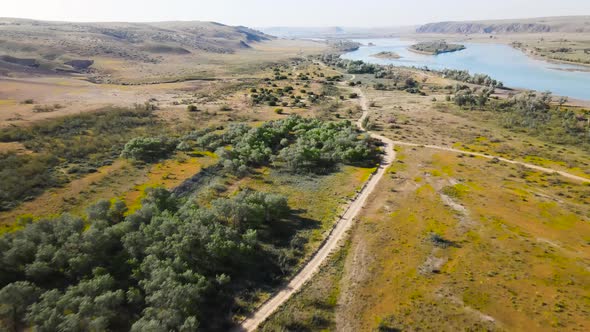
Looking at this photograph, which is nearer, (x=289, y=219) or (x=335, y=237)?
(x=335, y=237)

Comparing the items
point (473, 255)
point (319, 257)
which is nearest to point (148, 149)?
point (319, 257)

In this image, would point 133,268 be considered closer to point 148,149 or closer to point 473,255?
point 473,255

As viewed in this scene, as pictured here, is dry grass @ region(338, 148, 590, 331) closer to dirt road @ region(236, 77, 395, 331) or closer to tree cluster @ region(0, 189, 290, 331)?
dirt road @ region(236, 77, 395, 331)

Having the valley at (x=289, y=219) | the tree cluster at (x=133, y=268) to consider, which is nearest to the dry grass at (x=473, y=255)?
the valley at (x=289, y=219)

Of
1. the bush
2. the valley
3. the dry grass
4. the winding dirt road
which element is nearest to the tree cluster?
the valley

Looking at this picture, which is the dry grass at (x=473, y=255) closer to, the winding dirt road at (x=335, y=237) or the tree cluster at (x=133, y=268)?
the winding dirt road at (x=335, y=237)

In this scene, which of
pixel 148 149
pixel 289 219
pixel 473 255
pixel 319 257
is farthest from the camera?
pixel 148 149

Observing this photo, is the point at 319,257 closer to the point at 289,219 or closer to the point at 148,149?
the point at 289,219

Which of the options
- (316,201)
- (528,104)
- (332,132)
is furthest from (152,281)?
(528,104)

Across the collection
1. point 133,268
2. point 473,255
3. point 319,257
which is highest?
point 133,268

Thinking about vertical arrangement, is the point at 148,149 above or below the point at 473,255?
above

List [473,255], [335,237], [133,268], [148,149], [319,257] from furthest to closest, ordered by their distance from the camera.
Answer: [148,149]
[335,237]
[319,257]
[473,255]
[133,268]
